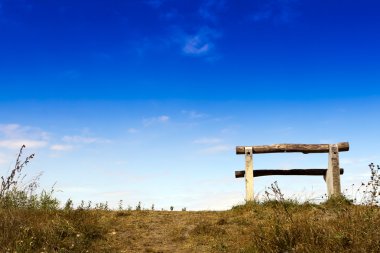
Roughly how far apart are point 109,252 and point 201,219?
328 centimetres

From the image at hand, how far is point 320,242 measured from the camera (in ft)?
22.2

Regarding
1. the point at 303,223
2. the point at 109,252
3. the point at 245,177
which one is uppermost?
the point at 245,177

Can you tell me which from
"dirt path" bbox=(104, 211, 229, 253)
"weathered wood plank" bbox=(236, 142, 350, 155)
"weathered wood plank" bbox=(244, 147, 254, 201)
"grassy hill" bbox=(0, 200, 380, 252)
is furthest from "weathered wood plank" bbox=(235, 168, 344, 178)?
"dirt path" bbox=(104, 211, 229, 253)

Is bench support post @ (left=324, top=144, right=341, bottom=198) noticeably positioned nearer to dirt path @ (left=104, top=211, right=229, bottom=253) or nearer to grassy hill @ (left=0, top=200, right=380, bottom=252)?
grassy hill @ (left=0, top=200, right=380, bottom=252)

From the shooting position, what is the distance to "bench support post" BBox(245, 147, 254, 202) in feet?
43.4

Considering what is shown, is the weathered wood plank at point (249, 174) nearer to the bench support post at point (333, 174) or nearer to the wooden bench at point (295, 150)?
the wooden bench at point (295, 150)

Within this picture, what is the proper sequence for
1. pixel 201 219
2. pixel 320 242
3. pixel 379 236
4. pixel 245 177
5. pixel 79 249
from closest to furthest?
pixel 379 236
pixel 320 242
pixel 79 249
pixel 201 219
pixel 245 177

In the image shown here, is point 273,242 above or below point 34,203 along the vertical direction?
below

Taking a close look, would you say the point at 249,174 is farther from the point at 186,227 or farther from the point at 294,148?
the point at 186,227

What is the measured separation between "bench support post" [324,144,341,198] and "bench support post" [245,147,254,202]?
247cm

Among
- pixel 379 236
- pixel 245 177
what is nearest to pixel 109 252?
pixel 379 236

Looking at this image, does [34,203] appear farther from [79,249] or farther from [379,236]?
[379,236]

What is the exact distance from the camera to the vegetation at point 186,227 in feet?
22.7

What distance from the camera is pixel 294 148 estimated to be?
528 inches
